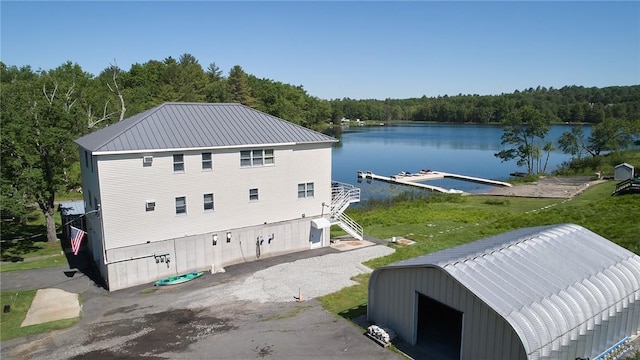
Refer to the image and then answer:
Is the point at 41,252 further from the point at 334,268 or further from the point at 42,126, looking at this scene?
the point at 334,268

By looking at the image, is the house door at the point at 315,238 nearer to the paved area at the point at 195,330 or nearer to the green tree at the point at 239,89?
the paved area at the point at 195,330

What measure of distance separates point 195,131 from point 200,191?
11.4ft

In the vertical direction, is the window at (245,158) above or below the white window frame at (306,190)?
above

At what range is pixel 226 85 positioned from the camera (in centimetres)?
10719

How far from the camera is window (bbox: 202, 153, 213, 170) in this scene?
24114mm

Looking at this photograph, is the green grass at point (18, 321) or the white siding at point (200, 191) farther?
the white siding at point (200, 191)

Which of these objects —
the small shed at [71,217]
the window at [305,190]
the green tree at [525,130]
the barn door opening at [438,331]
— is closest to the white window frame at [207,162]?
the window at [305,190]

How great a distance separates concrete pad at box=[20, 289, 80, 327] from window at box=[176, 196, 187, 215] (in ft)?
20.5

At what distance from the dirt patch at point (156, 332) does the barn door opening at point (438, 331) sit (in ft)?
24.1

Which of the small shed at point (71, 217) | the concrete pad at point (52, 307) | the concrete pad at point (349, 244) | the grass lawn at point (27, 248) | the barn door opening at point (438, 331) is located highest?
the small shed at point (71, 217)

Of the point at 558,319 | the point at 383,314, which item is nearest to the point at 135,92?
the point at 383,314

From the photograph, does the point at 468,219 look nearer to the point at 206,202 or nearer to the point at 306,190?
the point at 306,190

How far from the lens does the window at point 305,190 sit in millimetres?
27703

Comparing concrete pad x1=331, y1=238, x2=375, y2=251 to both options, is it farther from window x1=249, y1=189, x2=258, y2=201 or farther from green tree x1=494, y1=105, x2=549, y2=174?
green tree x1=494, y1=105, x2=549, y2=174
